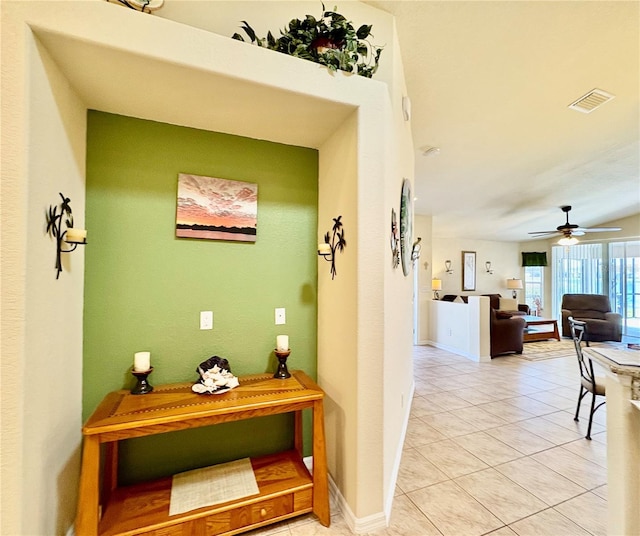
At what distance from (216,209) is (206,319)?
71 cm

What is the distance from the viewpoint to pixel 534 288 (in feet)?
31.3

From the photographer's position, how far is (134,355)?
1.73 meters

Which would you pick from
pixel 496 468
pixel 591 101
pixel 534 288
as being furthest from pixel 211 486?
pixel 534 288

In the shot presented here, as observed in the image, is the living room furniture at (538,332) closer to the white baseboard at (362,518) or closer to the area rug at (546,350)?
the area rug at (546,350)

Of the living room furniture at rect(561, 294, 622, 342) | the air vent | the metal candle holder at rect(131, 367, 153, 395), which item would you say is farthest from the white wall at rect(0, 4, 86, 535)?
the living room furniture at rect(561, 294, 622, 342)

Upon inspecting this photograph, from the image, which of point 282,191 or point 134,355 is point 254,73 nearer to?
point 282,191

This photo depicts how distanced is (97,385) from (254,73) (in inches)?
73.8

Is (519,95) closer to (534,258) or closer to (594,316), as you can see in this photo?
(594,316)

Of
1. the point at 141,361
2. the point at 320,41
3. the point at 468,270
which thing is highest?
Answer: the point at 320,41

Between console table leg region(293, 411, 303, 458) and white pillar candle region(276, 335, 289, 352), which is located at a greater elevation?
white pillar candle region(276, 335, 289, 352)

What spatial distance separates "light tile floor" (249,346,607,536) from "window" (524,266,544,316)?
6662 mm

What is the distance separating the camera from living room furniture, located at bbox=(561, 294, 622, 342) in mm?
6430

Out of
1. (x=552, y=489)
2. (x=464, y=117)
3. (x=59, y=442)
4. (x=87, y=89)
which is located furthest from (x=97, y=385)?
(x=464, y=117)

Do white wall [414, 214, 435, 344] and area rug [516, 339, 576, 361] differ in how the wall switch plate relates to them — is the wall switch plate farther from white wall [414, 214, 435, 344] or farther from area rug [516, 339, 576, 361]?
area rug [516, 339, 576, 361]
